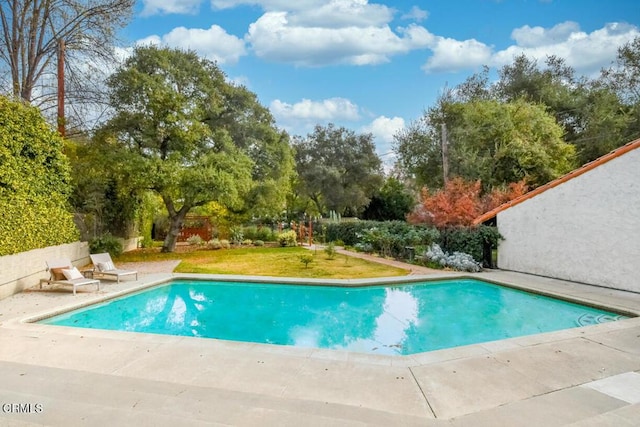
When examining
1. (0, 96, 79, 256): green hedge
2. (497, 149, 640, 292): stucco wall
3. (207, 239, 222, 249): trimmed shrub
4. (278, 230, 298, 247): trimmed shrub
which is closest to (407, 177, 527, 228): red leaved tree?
(497, 149, 640, 292): stucco wall

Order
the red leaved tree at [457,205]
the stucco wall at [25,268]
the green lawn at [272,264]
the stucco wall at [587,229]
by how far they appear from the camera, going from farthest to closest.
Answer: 1. the red leaved tree at [457,205]
2. the green lawn at [272,264]
3. the stucco wall at [587,229]
4. the stucco wall at [25,268]

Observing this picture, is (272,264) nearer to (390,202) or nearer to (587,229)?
(587,229)

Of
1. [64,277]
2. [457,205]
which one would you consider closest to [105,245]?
[64,277]

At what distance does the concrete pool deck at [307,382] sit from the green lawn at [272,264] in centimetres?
624

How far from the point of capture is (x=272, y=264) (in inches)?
549

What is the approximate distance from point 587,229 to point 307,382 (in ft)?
30.5

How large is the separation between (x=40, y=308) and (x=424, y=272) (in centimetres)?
999

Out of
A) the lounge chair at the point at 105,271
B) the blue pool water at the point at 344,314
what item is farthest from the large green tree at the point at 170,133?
the blue pool water at the point at 344,314

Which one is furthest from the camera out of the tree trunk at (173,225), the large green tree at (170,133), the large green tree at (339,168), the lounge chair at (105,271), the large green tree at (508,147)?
the large green tree at (339,168)

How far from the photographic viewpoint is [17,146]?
9.24 meters

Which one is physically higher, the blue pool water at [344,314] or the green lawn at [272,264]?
the green lawn at [272,264]

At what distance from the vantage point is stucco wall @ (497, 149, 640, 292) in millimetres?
8938

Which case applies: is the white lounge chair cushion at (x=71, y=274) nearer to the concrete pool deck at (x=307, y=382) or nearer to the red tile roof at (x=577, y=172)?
the concrete pool deck at (x=307, y=382)

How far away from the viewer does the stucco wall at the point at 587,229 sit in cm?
894
